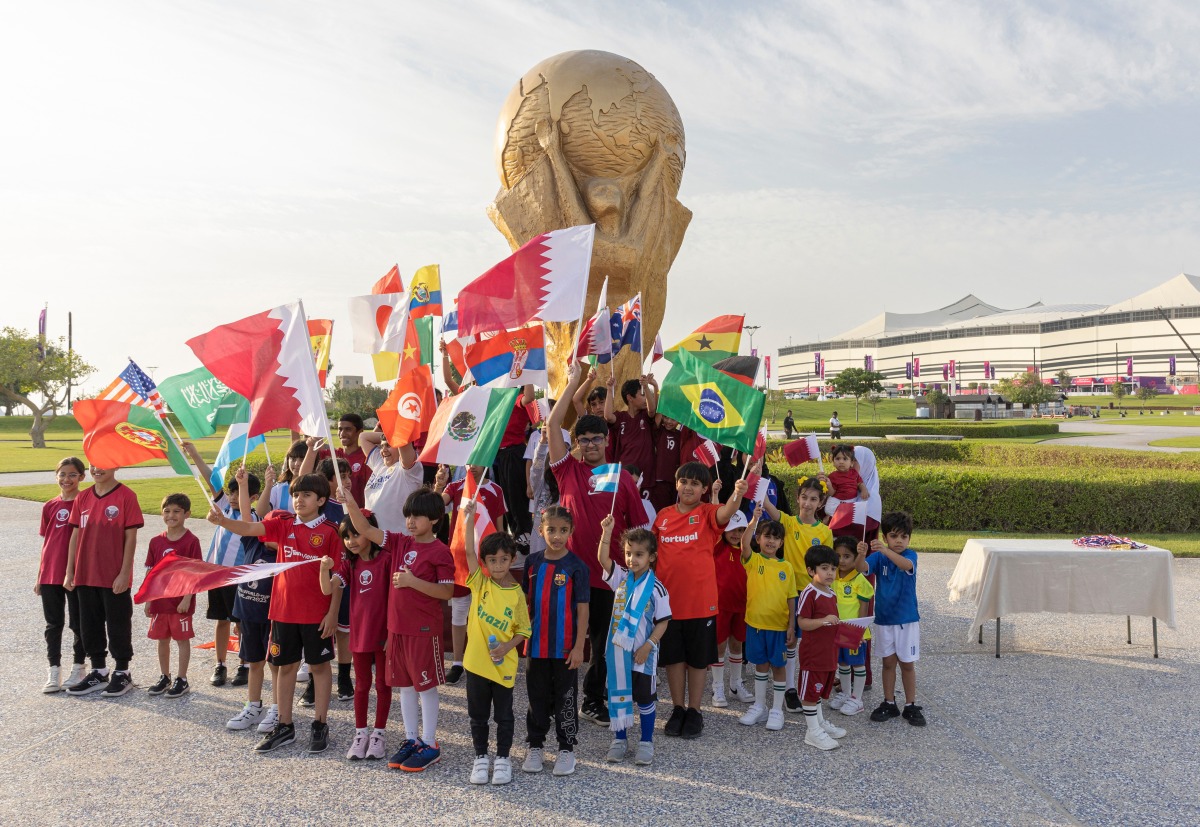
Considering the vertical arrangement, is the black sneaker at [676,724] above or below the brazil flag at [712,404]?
below

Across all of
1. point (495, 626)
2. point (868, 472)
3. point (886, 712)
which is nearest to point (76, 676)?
point (495, 626)

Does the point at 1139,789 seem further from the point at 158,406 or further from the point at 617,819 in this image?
the point at 158,406

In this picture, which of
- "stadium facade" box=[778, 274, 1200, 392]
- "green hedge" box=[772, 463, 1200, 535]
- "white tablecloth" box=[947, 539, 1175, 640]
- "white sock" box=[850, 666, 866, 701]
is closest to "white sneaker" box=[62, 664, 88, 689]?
"white sock" box=[850, 666, 866, 701]

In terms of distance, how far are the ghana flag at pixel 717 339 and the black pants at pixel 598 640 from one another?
8.35 feet

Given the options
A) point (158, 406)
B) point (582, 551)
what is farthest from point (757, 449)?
point (158, 406)

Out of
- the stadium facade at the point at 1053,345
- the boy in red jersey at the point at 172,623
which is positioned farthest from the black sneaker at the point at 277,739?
the stadium facade at the point at 1053,345

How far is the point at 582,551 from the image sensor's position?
470 cm

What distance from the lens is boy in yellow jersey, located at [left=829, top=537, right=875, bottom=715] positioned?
488 cm

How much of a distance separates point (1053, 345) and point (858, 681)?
370 feet

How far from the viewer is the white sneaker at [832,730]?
4.52m

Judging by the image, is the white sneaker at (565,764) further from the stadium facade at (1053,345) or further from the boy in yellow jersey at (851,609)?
the stadium facade at (1053,345)

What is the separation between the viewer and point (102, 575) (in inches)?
209

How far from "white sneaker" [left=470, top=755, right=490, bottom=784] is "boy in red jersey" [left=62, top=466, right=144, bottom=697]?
2782 mm

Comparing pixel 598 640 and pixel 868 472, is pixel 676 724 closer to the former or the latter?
pixel 598 640
